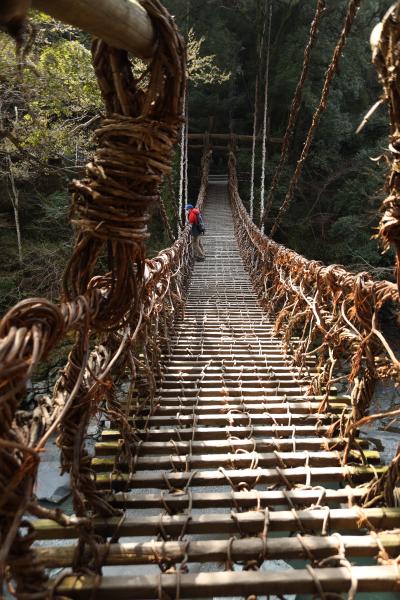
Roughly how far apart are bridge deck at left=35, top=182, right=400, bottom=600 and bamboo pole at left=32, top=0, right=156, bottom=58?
98cm

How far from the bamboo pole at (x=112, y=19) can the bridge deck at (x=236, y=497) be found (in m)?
0.98

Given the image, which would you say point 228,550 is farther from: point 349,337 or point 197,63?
point 197,63

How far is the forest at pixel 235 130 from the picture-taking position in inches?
198

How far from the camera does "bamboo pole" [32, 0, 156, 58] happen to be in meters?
0.61

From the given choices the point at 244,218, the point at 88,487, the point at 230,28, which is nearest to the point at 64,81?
the point at 244,218

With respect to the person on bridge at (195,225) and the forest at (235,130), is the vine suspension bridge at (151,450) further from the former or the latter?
the person on bridge at (195,225)

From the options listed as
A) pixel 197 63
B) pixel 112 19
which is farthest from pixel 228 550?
pixel 197 63

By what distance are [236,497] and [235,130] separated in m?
13.5

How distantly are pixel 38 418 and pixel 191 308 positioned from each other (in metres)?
2.93

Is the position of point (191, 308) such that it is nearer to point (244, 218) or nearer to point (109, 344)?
point (109, 344)

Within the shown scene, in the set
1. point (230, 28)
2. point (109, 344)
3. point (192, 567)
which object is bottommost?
point (192, 567)

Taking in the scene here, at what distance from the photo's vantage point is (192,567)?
9.52ft

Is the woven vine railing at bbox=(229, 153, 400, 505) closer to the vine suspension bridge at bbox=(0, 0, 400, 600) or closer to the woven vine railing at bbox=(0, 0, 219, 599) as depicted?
the vine suspension bridge at bbox=(0, 0, 400, 600)

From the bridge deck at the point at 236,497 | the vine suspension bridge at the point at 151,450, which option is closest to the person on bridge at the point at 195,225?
the bridge deck at the point at 236,497
